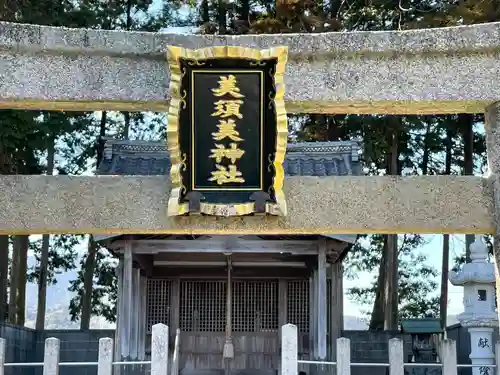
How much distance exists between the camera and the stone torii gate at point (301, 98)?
588cm

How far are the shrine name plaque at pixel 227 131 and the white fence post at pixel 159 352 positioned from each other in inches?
55.5

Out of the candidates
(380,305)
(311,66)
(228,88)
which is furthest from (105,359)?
(380,305)

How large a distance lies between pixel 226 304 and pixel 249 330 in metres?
0.71

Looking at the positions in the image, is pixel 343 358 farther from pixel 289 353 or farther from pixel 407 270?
pixel 407 270

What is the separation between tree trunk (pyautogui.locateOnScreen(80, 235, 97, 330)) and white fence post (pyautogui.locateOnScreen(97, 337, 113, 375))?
38.5ft

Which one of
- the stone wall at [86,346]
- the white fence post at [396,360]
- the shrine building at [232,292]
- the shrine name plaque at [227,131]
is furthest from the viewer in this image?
the stone wall at [86,346]

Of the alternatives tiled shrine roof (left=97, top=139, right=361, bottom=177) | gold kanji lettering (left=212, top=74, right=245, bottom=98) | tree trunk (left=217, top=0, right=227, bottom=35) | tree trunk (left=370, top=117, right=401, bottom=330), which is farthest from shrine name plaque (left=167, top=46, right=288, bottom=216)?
tree trunk (left=217, top=0, right=227, bottom=35)

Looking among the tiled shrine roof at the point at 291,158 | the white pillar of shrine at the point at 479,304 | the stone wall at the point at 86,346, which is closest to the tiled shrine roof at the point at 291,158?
the tiled shrine roof at the point at 291,158

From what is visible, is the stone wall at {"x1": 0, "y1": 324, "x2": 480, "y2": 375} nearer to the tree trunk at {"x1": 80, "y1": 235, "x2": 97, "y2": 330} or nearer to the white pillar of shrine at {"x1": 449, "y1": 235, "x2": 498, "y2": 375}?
the white pillar of shrine at {"x1": 449, "y1": 235, "x2": 498, "y2": 375}

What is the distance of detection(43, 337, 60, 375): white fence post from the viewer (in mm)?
6359

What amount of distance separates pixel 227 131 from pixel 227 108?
0.61 ft

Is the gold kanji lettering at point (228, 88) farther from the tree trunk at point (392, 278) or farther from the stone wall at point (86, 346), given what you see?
the tree trunk at point (392, 278)

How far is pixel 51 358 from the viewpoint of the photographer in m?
6.39

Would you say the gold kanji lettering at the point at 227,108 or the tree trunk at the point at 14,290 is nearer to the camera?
the gold kanji lettering at the point at 227,108
